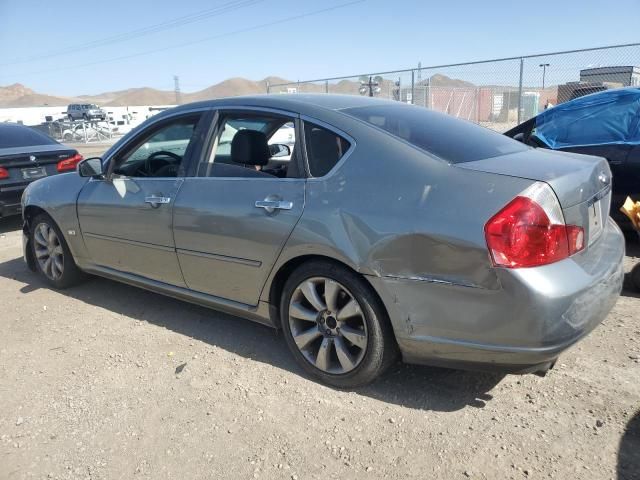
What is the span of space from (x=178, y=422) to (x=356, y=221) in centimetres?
144

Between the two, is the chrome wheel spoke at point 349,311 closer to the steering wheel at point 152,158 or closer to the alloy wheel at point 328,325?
the alloy wheel at point 328,325

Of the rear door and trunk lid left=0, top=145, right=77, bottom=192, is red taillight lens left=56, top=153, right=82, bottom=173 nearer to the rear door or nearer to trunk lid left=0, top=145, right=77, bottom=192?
trunk lid left=0, top=145, right=77, bottom=192

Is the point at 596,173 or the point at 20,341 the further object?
the point at 20,341

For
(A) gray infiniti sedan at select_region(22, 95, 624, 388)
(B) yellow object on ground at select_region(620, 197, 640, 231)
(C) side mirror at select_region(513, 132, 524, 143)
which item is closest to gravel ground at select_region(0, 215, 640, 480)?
(A) gray infiniti sedan at select_region(22, 95, 624, 388)

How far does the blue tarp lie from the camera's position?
5320 mm

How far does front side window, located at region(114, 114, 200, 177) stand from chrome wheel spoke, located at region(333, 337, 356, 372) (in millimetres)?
1687

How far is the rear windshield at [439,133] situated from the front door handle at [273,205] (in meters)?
0.65

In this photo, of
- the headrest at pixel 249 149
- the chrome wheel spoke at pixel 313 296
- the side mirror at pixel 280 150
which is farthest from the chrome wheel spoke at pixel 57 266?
the chrome wheel spoke at pixel 313 296

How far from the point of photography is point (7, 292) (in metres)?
5.00

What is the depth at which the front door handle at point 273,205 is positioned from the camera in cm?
298

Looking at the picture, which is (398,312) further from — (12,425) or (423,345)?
(12,425)

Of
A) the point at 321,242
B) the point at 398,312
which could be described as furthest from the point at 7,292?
the point at 398,312

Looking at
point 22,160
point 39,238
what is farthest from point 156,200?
point 22,160

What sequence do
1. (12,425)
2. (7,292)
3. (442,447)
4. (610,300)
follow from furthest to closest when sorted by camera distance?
(7,292) → (12,425) → (610,300) → (442,447)
